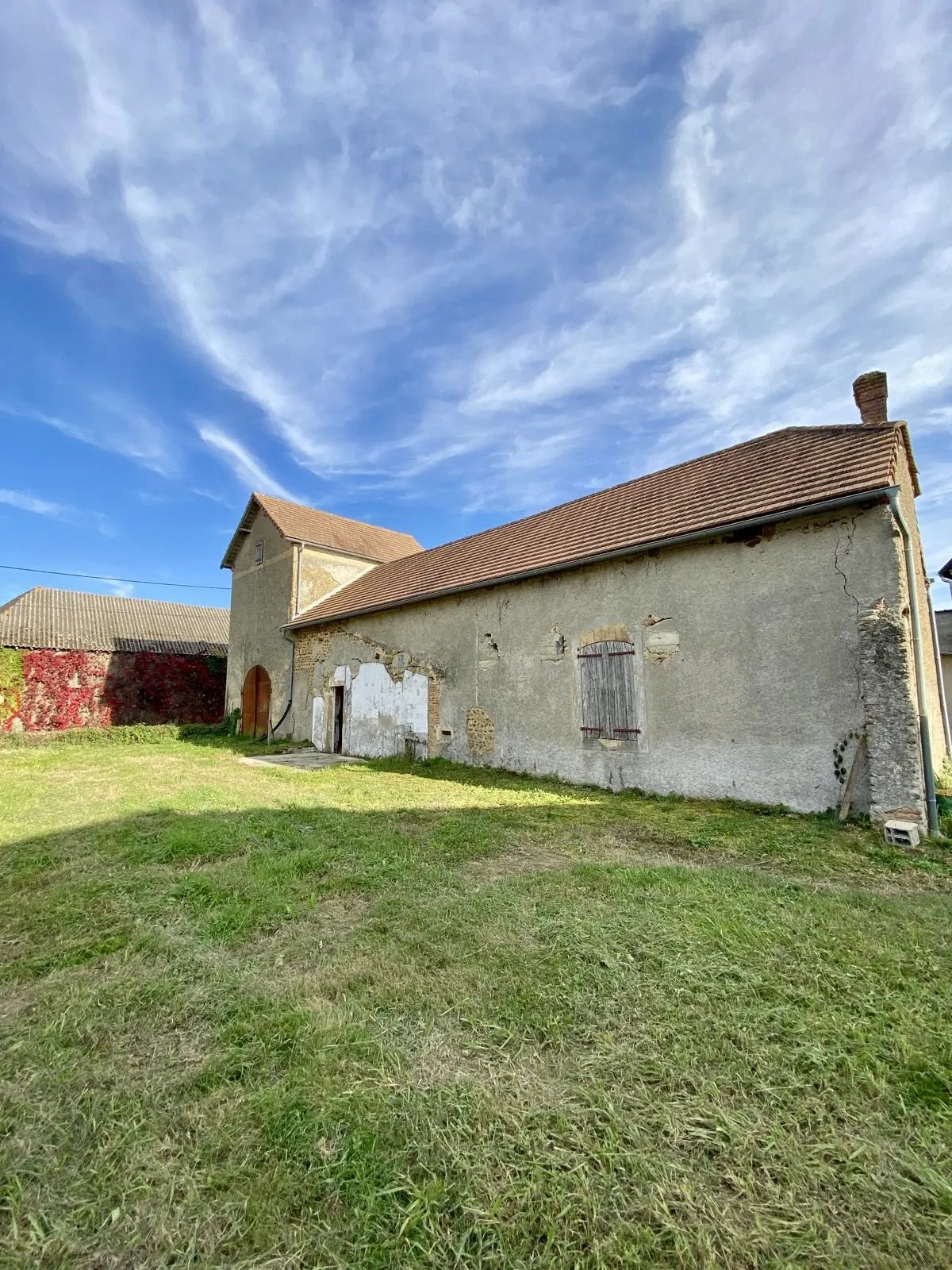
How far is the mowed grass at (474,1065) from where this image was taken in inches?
58.1

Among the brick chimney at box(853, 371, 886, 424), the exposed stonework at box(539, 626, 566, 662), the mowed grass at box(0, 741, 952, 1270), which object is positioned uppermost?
the brick chimney at box(853, 371, 886, 424)

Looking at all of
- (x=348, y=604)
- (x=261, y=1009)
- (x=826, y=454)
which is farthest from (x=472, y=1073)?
(x=348, y=604)

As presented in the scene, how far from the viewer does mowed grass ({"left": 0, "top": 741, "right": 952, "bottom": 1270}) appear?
147 cm

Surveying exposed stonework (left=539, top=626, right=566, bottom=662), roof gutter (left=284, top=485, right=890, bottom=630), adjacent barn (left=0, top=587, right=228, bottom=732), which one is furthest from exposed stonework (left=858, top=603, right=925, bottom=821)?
adjacent barn (left=0, top=587, right=228, bottom=732)

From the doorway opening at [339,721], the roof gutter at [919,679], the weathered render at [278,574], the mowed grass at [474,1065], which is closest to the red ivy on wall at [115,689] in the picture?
the weathered render at [278,574]

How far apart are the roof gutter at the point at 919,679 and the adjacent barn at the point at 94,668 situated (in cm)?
2167

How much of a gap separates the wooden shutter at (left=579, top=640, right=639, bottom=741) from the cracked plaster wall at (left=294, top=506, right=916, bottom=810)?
6.9 inches

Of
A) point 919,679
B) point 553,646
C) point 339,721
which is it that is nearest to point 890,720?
point 919,679

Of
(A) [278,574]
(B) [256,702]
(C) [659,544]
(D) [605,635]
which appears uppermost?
(A) [278,574]

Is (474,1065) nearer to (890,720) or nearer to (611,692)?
(890,720)

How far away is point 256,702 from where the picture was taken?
54.6 feet

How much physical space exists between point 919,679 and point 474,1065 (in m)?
6.65

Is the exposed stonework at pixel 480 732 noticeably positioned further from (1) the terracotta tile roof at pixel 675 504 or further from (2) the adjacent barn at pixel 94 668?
(2) the adjacent barn at pixel 94 668

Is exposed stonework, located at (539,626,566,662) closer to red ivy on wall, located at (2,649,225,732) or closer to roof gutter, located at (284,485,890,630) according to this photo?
roof gutter, located at (284,485,890,630)
